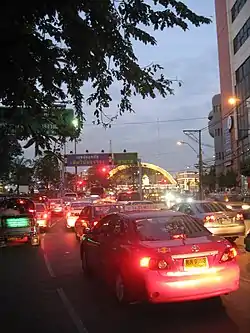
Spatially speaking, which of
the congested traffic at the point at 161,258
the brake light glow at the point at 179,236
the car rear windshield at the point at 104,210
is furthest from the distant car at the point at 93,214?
the brake light glow at the point at 179,236

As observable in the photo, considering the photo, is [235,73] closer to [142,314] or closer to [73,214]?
[73,214]

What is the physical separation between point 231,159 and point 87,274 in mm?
65757

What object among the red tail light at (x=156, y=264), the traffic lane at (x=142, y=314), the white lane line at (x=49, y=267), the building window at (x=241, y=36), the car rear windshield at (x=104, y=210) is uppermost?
the building window at (x=241, y=36)

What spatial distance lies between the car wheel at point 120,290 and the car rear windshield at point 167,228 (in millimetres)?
779

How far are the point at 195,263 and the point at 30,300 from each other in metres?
3.10

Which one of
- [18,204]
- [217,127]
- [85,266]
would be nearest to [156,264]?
[85,266]

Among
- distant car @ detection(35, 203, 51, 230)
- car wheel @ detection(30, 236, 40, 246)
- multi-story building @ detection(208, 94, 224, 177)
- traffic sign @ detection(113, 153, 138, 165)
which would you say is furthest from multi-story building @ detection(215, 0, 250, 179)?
car wheel @ detection(30, 236, 40, 246)

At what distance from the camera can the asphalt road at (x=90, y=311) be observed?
21.0 feet

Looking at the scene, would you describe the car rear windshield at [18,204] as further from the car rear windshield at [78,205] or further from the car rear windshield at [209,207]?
the car rear windshield at [209,207]

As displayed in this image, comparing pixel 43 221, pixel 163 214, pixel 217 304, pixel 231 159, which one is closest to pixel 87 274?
pixel 163 214

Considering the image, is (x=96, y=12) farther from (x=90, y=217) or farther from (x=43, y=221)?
(x=43, y=221)

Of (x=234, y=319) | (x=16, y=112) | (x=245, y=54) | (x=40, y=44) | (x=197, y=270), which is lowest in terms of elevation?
(x=234, y=319)

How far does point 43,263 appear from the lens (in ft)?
42.0

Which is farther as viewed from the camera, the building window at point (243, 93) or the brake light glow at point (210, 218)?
the building window at point (243, 93)
